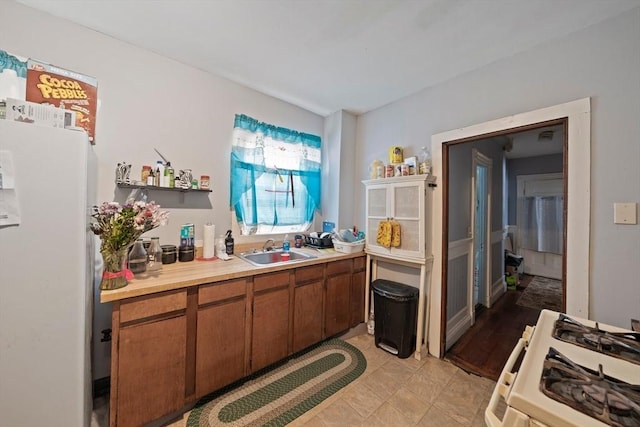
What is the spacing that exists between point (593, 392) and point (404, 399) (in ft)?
4.36

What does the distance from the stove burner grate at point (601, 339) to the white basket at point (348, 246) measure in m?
1.55

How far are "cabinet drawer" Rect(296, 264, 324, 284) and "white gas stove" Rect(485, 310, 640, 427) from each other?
1.44 m

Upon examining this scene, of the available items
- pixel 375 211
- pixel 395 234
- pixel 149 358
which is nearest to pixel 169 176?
pixel 149 358

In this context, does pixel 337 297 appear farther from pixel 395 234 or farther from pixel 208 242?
pixel 208 242

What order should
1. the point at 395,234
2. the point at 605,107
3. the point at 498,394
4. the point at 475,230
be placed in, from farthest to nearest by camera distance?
the point at 475,230 < the point at 395,234 < the point at 605,107 < the point at 498,394

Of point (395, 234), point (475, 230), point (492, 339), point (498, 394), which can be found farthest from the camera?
point (475, 230)

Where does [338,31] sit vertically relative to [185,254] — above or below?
above

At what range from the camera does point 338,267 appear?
2314 millimetres

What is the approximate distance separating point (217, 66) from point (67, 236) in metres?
1.73

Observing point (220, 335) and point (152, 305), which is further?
point (220, 335)

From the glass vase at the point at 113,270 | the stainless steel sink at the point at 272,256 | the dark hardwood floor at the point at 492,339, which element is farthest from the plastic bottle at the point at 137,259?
the dark hardwood floor at the point at 492,339

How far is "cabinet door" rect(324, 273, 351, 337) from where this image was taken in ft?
7.38

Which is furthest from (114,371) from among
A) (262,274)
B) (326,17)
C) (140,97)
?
(326,17)

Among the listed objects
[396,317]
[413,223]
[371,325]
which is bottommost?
[371,325]
